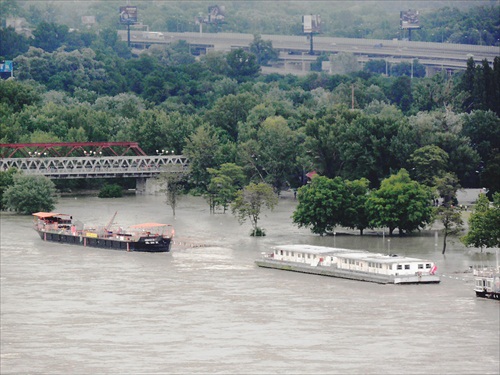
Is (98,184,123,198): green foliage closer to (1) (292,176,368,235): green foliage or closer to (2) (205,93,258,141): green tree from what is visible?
(2) (205,93,258,141): green tree

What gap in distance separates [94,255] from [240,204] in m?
12.3

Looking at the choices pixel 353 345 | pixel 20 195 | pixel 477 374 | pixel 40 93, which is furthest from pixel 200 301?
pixel 40 93

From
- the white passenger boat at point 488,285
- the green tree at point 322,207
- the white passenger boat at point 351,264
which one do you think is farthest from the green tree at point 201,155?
the white passenger boat at point 488,285

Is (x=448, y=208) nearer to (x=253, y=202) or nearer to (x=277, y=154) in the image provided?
(x=253, y=202)

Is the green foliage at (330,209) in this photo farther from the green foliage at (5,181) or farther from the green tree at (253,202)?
the green foliage at (5,181)

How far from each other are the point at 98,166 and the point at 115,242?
35.4m

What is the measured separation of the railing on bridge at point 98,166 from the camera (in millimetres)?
144875

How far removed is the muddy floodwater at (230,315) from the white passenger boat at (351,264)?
2.85 ft

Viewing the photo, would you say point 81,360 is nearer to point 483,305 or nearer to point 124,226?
point 483,305

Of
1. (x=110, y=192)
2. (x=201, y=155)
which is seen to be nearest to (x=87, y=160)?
(x=110, y=192)

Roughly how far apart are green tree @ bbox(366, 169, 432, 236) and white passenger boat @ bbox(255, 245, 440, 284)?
8748mm

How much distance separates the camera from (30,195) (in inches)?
5138

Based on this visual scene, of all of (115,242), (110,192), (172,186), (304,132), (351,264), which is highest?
(304,132)

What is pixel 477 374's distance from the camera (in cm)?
7519
